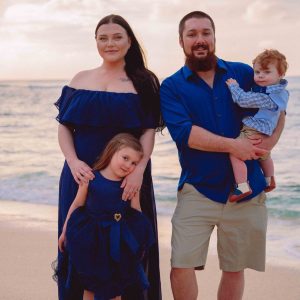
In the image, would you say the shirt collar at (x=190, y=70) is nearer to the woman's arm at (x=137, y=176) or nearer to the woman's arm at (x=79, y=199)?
the woman's arm at (x=137, y=176)

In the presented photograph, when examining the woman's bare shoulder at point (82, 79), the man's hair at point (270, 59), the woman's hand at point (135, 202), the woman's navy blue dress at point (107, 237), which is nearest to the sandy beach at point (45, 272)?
the woman's navy blue dress at point (107, 237)

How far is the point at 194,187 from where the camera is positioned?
3637 mm

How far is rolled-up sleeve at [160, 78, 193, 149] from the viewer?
11.3 feet

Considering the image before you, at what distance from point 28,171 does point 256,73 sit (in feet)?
25.5

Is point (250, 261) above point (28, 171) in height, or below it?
above

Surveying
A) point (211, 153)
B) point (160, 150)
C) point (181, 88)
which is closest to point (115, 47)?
point (181, 88)

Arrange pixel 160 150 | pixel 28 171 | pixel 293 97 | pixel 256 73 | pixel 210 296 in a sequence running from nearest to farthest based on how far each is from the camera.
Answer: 1. pixel 256 73
2. pixel 210 296
3. pixel 28 171
4. pixel 160 150
5. pixel 293 97

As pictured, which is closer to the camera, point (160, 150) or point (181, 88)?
point (181, 88)

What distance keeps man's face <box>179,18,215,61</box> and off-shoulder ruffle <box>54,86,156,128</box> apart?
400mm

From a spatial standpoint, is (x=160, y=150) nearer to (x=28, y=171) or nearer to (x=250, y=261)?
(x=28, y=171)

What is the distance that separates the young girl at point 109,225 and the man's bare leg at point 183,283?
327 mm

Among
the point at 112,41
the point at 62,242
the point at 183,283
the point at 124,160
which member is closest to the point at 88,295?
the point at 62,242

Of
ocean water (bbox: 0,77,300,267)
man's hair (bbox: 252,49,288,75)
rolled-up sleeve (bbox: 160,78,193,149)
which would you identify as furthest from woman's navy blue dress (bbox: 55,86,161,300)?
ocean water (bbox: 0,77,300,267)

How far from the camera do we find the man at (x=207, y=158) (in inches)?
137
